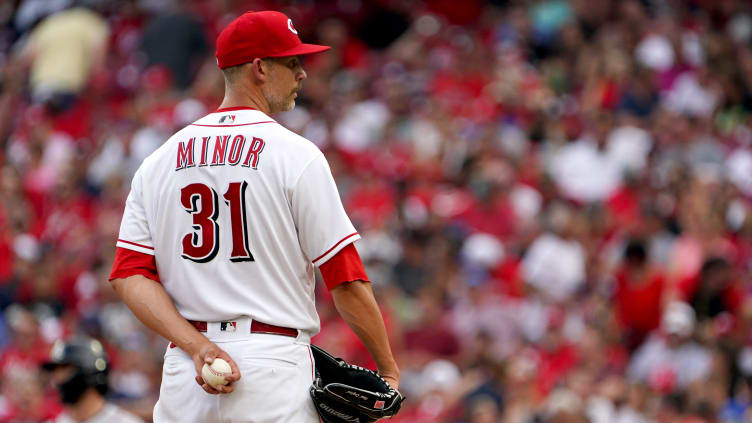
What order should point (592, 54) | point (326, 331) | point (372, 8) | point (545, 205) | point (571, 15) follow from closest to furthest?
point (326, 331) < point (545, 205) < point (592, 54) < point (571, 15) < point (372, 8)

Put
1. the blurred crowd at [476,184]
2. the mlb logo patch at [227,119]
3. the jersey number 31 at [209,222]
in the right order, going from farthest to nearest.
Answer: the blurred crowd at [476,184]
the mlb logo patch at [227,119]
the jersey number 31 at [209,222]

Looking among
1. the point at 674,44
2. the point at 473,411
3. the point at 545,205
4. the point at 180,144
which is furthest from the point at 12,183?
the point at 180,144

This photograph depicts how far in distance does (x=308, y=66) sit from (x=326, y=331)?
5.11 metres

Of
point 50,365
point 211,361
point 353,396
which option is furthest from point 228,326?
point 50,365

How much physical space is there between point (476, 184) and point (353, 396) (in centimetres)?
810

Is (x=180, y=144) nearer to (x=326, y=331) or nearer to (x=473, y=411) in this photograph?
(x=473, y=411)

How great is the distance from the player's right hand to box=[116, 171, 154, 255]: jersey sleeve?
409 mm

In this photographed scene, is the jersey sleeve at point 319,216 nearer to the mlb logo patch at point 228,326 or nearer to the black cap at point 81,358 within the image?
the mlb logo patch at point 228,326

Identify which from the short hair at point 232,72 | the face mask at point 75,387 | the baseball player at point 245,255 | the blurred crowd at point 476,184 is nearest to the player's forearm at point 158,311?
the baseball player at point 245,255

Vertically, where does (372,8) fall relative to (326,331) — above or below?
above

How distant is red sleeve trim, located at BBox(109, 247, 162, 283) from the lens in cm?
395

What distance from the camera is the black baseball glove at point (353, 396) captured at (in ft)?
12.3

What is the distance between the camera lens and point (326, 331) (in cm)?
995

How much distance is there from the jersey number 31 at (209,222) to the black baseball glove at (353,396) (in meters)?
0.46
